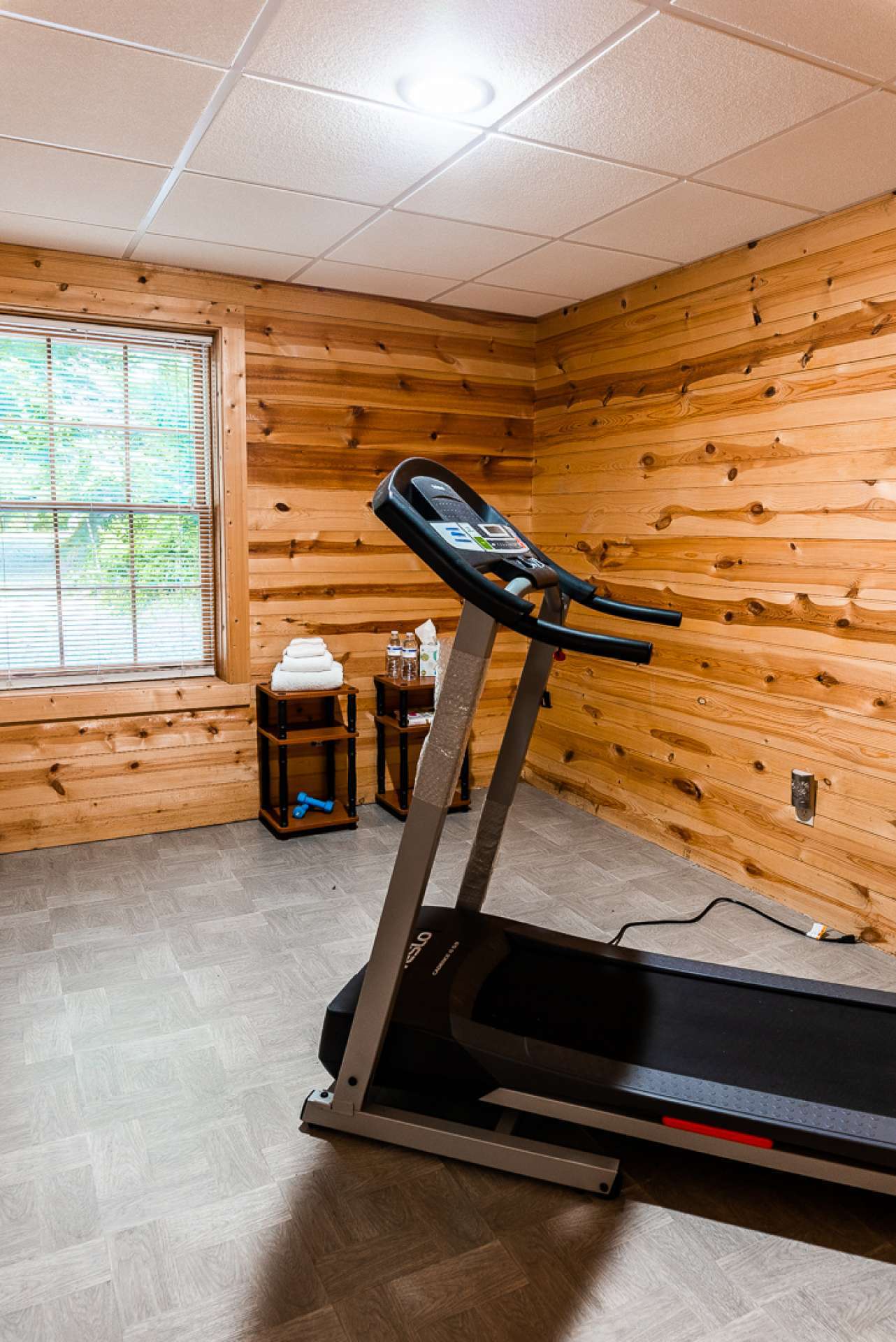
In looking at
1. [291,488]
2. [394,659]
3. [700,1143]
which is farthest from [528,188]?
[700,1143]

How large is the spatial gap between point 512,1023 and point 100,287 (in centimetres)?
329

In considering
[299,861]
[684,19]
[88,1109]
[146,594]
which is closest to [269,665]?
[146,594]

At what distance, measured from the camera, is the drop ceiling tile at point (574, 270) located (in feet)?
11.7

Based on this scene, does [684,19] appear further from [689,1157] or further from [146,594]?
[146,594]

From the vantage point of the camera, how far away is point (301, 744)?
14.2ft

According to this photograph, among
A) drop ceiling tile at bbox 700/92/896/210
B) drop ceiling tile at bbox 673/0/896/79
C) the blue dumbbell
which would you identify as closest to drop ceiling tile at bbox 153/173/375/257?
drop ceiling tile at bbox 700/92/896/210

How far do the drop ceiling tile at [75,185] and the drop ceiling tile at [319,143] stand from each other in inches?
10.1

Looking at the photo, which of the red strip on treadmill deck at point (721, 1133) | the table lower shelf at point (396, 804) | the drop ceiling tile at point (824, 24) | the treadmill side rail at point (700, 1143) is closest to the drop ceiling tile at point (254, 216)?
the drop ceiling tile at point (824, 24)

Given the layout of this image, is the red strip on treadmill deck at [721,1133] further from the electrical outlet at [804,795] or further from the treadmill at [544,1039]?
the electrical outlet at [804,795]

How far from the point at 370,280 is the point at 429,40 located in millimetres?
2100

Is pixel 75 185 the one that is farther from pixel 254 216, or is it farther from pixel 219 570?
pixel 219 570

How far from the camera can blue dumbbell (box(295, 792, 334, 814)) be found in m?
4.20

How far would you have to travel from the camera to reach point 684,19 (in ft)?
6.28

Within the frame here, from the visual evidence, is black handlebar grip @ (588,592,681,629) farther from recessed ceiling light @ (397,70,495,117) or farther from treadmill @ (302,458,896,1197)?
recessed ceiling light @ (397,70,495,117)
